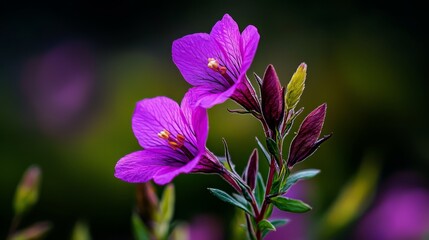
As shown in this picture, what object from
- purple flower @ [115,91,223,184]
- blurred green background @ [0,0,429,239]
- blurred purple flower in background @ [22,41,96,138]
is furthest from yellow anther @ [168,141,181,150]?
blurred purple flower in background @ [22,41,96,138]

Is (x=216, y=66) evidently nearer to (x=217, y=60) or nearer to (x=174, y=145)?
(x=217, y=60)

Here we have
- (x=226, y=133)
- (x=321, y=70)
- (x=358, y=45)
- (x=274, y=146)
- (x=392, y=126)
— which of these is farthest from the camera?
(x=358, y=45)

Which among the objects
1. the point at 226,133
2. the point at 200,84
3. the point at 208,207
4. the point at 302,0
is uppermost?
the point at 200,84

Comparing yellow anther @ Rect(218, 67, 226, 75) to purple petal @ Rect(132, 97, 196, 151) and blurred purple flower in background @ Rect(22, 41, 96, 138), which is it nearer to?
purple petal @ Rect(132, 97, 196, 151)

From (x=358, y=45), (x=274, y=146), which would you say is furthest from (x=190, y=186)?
(x=274, y=146)

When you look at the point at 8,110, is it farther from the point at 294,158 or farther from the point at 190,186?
the point at 294,158

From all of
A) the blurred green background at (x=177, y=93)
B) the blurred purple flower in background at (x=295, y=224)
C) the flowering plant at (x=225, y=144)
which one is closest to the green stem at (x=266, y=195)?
the flowering plant at (x=225, y=144)

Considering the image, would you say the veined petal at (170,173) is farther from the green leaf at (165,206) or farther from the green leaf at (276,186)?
the green leaf at (165,206)
